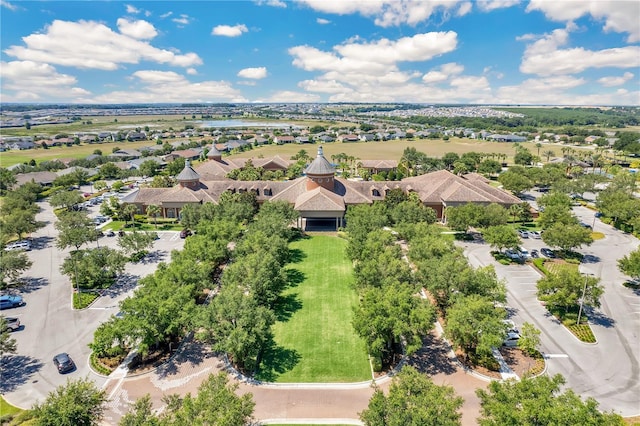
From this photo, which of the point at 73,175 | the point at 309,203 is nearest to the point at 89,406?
the point at 309,203

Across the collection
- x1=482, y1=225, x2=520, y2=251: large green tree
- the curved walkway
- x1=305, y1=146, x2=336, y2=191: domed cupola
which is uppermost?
x1=305, y1=146, x2=336, y2=191: domed cupola

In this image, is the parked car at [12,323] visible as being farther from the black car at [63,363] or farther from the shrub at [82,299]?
the black car at [63,363]

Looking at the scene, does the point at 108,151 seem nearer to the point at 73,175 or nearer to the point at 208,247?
the point at 73,175

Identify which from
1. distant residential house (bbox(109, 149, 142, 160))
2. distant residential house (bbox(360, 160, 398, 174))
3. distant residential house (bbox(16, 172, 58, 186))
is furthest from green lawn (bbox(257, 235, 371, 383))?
distant residential house (bbox(109, 149, 142, 160))

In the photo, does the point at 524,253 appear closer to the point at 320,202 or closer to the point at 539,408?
the point at 320,202

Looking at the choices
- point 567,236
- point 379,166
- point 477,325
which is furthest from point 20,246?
point 379,166

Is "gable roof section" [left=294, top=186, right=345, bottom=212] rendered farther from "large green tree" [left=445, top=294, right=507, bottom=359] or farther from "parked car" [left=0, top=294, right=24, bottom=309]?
"parked car" [left=0, top=294, right=24, bottom=309]
